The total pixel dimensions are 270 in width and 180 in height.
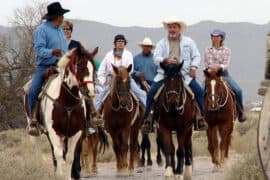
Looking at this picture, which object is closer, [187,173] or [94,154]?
[187,173]

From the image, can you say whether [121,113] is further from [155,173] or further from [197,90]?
[197,90]

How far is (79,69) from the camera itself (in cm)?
1146

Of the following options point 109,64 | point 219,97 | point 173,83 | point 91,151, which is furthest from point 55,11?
point 91,151

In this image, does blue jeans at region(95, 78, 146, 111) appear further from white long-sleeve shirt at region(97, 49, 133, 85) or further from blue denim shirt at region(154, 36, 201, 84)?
blue denim shirt at region(154, 36, 201, 84)

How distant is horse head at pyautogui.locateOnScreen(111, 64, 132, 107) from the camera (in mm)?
15266

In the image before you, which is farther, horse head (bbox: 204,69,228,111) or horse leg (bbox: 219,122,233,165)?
horse leg (bbox: 219,122,233,165)

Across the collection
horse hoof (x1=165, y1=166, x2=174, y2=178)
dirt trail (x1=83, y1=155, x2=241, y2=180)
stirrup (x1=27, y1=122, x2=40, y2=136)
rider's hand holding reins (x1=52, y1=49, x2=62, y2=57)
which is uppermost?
rider's hand holding reins (x1=52, y1=49, x2=62, y2=57)

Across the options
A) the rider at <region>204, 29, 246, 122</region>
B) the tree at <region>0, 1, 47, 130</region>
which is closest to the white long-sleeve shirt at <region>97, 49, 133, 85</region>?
the rider at <region>204, 29, 246, 122</region>

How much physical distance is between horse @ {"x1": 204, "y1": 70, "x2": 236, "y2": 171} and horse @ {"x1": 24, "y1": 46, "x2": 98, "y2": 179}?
165 inches

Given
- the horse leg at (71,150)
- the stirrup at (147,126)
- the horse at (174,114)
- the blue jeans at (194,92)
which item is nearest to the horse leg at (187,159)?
the horse at (174,114)

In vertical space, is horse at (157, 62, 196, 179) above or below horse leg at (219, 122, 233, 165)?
above

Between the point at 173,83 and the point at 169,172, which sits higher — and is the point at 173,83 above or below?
above

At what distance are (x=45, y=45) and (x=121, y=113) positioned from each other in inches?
139

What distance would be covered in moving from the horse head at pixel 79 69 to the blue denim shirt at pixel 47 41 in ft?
2.45
